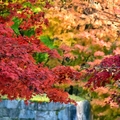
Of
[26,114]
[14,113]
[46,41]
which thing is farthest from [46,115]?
[46,41]

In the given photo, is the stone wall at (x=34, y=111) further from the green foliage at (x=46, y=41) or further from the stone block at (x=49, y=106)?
the green foliage at (x=46, y=41)

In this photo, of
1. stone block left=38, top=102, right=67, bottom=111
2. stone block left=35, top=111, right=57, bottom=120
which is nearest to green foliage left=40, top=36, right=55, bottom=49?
stone block left=38, top=102, right=67, bottom=111

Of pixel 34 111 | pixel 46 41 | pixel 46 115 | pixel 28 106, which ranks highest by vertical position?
pixel 46 41

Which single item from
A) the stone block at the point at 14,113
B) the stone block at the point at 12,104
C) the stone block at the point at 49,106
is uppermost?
the stone block at the point at 12,104

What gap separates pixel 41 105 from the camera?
877 cm

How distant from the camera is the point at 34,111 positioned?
8.77 meters

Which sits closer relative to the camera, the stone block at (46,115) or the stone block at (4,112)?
the stone block at (4,112)

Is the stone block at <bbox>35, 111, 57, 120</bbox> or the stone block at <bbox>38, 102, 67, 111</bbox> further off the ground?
the stone block at <bbox>38, 102, 67, 111</bbox>

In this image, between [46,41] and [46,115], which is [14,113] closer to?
[46,115]

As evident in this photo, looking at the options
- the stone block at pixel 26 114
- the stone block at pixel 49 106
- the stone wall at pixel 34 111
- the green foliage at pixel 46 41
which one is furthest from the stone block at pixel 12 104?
the green foliage at pixel 46 41

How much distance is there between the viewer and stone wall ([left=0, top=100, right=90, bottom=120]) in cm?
870

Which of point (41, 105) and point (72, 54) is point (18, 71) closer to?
point (41, 105)

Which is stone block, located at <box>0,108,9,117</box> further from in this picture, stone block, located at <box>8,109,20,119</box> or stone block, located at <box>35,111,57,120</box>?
stone block, located at <box>35,111,57,120</box>

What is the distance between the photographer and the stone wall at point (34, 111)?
8703mm
